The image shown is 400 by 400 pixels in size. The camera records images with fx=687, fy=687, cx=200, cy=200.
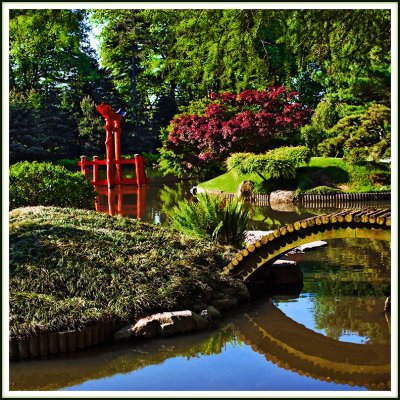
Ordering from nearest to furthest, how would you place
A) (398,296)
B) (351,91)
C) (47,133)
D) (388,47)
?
(398,296)
(388,47)
(351,91)
(47,133)

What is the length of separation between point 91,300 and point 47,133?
33114 millimetres

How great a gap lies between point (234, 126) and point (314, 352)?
1895cm

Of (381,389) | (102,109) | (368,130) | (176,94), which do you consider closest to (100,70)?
(176,94)

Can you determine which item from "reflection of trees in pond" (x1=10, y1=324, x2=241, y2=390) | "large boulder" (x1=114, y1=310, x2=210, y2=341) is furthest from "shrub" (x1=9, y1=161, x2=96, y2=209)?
"reflection of trees in pond" (x1=10, y1=324, x2=241, y2=390)

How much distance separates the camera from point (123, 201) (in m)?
22.3

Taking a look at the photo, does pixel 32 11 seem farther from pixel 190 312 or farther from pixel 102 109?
pixel 102 109

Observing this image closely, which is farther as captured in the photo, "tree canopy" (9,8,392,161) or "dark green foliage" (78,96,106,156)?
"dark green foliage" (78,96,106,156)

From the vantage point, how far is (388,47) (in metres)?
9.02

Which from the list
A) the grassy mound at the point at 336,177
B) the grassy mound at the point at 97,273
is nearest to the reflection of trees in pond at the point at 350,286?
the grassy mound at the point at 97,273

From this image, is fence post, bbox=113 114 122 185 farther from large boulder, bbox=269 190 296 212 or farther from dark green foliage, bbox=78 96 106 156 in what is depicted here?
dark green foliage, bbox=78 96 106 156

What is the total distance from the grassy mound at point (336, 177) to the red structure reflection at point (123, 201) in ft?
11.8

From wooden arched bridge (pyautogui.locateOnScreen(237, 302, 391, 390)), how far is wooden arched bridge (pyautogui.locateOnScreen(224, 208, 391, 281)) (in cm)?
78

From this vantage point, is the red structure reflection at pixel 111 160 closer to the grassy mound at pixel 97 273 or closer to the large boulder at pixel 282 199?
the large boulder at pixel 282 199

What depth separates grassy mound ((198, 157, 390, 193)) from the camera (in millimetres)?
21250
